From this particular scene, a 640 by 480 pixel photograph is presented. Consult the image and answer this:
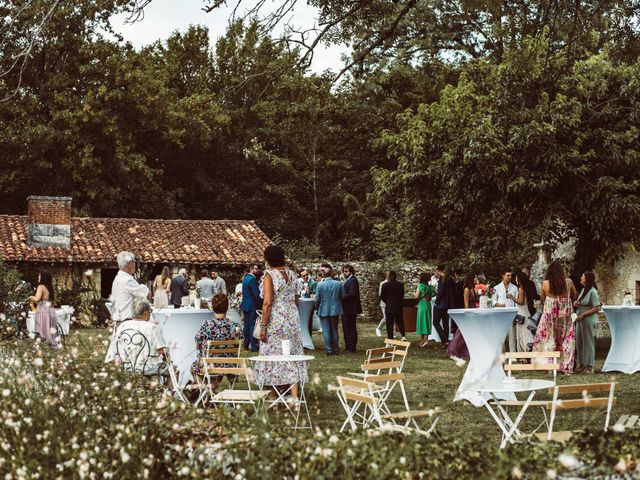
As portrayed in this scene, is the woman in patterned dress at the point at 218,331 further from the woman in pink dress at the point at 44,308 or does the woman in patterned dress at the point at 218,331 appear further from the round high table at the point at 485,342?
the woman in pink dress at the point at 44,308

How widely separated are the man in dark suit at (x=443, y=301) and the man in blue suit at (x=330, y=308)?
239cm

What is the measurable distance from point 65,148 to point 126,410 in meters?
32.3

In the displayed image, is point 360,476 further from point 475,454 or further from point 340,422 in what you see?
point 340,422

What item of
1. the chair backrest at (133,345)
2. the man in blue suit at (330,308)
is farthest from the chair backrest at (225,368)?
the man in blue suit at (330,308)

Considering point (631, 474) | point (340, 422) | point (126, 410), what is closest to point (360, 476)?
point (631, 474)

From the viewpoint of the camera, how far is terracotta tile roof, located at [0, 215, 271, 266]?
30.7 metres

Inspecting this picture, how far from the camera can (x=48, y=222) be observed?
104 ft

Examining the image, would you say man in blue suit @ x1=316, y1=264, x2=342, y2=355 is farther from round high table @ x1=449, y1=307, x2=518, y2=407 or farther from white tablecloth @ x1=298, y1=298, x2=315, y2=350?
round high table @ x1=449, y1=307, x2=518, y2=407

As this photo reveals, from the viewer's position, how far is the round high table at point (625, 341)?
1433 centimetres

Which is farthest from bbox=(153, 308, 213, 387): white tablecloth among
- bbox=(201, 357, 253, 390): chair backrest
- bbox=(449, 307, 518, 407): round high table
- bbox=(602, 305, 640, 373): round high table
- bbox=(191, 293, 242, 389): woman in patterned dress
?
bbox=(602, 305, 640, 373): round high table

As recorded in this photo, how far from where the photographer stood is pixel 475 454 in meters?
4.29

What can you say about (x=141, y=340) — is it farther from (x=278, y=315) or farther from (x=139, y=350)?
(x=278, y=315)

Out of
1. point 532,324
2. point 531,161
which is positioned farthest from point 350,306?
point 531,161

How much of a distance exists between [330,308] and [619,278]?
15.9 m
